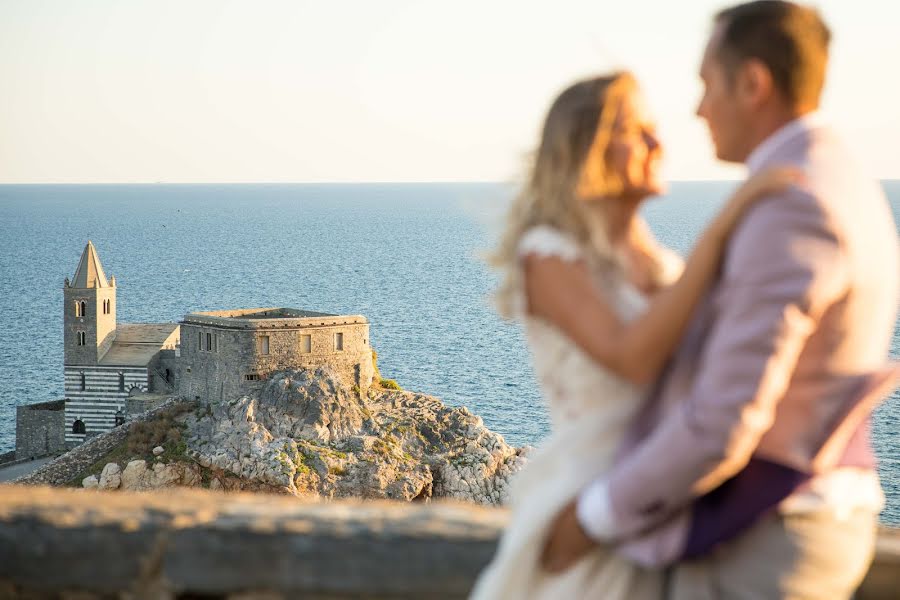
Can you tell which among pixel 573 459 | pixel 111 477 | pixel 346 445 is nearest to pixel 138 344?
pixel 111 477

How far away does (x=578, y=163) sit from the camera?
2.44m

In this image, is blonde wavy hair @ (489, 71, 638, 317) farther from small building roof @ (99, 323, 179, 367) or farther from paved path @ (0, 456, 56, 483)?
small building roof @ (99, 323, 179, 367)

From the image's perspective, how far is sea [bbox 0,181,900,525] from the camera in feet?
197

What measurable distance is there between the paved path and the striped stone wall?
2.47 m

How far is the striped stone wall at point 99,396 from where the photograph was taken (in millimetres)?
52281

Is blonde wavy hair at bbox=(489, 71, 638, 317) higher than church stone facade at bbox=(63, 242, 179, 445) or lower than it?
higher

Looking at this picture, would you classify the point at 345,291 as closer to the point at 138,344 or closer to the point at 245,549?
the point at 138,344

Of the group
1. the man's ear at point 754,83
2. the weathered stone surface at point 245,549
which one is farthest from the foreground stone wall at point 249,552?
the man's ear at point 754,83

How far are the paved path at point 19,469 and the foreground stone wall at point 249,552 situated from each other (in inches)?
1784

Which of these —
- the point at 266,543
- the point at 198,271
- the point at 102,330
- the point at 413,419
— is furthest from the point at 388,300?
the point at 266,543

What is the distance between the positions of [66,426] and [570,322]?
53.9 metres

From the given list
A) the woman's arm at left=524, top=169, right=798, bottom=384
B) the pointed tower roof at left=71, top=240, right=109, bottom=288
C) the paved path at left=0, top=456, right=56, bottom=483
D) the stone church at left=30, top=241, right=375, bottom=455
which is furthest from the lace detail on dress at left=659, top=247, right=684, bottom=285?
the pointed tower roof at left=71, top=240, right=109, bottom=288

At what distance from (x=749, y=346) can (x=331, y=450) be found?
40050 mm

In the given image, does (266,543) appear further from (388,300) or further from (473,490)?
(388,300)
